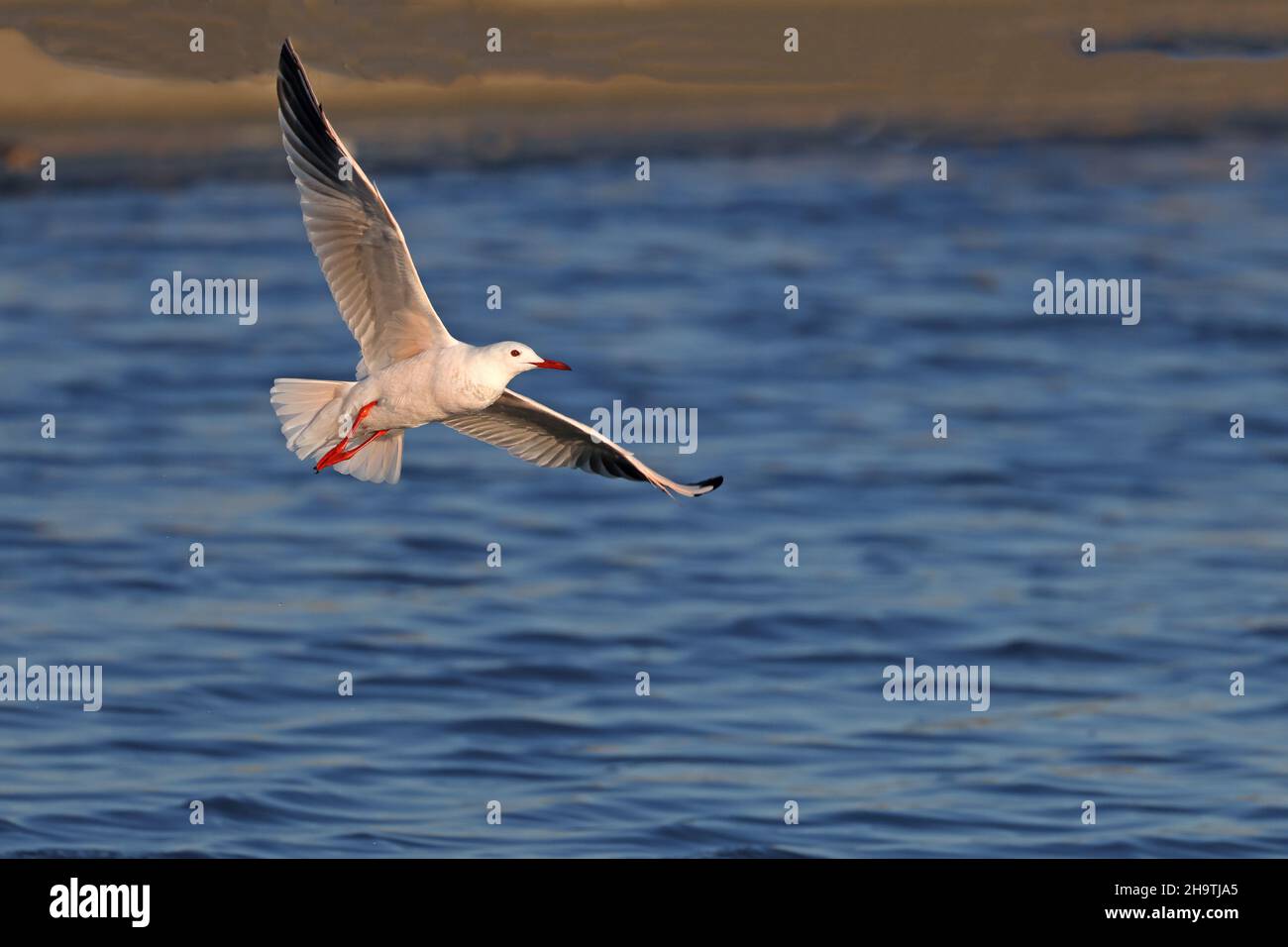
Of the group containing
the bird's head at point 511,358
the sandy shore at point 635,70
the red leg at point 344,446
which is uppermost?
the sandy shore at point 635,70

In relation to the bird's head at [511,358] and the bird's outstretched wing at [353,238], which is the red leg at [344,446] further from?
the bird's head at [511,358]

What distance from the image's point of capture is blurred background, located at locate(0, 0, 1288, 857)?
14.7m

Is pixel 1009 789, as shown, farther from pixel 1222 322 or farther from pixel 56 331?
pixel 56 331

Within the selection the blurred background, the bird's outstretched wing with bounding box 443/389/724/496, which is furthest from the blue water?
the bird's outstretched wing with bounding box 443/389/724/496

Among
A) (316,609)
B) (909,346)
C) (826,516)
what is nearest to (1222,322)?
(909,346)

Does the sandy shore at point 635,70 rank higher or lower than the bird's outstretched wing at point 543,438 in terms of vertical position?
higher

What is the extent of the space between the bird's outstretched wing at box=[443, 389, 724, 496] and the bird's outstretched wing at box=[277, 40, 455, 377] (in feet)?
2.23

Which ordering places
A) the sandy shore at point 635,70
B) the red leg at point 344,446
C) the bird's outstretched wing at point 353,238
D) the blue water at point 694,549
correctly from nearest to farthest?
the bird's outstretched wing at point 353,238
the red leg at point 344,446
the blue water at point 694,549
the sandy shore at point 635,70

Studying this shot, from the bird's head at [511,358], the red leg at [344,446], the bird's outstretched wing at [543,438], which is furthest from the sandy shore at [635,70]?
the bird's head at [511,358]

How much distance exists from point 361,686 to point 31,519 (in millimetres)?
5534

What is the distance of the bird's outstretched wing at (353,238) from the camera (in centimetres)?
1134

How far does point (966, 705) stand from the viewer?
15.9 m

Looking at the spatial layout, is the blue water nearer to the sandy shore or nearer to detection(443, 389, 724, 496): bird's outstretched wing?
the sandy shore

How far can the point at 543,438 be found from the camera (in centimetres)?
1270
